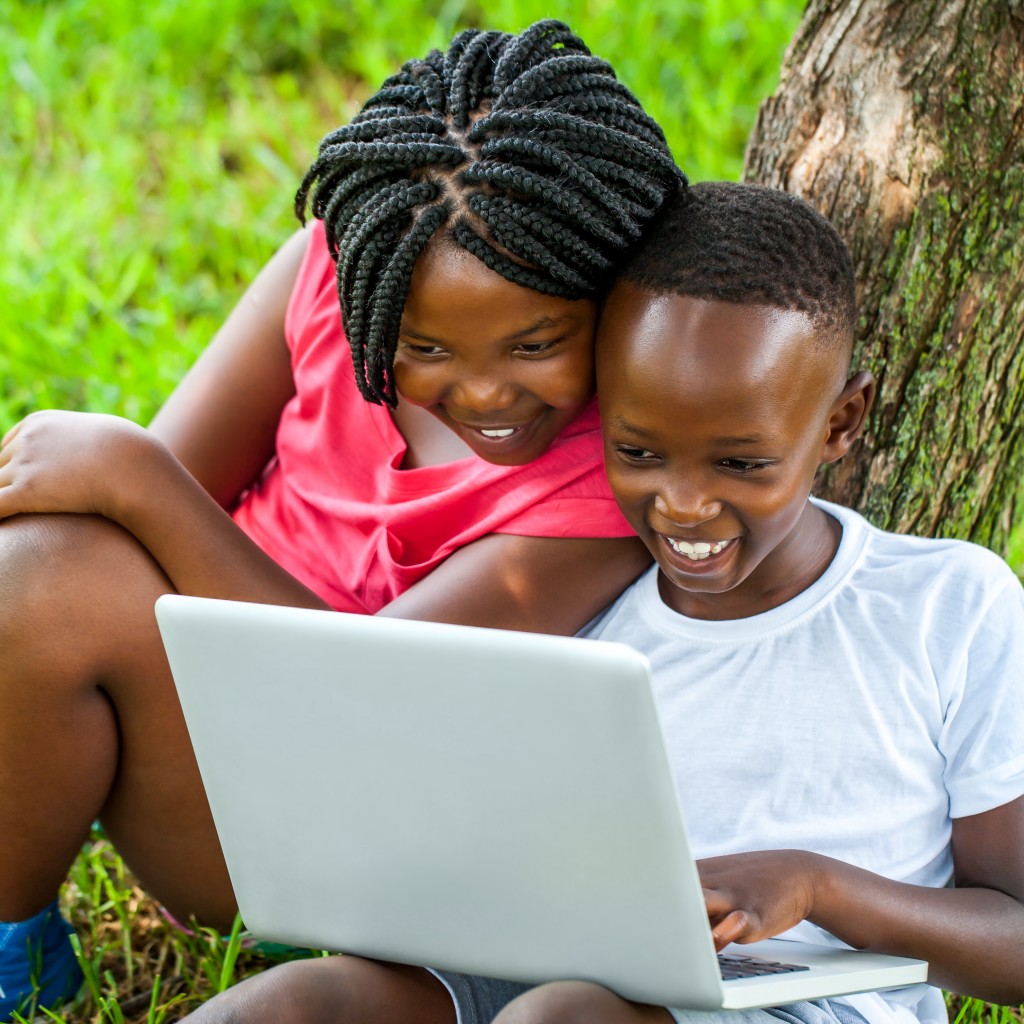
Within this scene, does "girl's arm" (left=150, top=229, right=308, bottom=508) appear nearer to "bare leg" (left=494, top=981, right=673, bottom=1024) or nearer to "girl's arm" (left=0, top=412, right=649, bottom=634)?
"girl's arm" (left=0, top=412, right=649, bottom=634)

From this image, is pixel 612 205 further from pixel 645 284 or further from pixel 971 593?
pixel 971 593

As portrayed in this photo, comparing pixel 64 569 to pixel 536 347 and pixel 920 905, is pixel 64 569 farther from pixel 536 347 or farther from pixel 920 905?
pixel 920 905

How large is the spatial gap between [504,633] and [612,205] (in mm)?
589

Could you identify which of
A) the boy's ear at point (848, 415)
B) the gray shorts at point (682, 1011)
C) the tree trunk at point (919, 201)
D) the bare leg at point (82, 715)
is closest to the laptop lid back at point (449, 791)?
the gray shorts at point (682, 1011)

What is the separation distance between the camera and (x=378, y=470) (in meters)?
1.93

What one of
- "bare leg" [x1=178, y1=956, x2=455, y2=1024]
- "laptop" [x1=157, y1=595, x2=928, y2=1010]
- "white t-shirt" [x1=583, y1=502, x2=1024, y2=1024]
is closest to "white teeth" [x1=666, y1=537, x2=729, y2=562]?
"white t-shirt" [x1=583, y1=502, x2=1024, y2=1024]

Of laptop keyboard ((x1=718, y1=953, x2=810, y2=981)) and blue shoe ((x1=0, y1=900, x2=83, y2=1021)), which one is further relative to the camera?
blue shoe ((x1=0, y1=900, x2=83, y2=1021))

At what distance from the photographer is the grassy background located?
320 cm

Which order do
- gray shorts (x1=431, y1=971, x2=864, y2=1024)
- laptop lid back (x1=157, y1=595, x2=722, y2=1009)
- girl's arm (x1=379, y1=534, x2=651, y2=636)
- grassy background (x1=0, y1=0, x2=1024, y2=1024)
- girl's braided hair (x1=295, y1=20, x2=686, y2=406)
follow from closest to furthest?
laptop lid back (x1=157, y1=595, x2=722, y2=1009)
gray shorts (x1=431, y1=971, x2=864, y2=1024)
girl's braided hair (x1=295, y1=20, x2=686, y2=406)
girl's arm (x1=379, y1=534, x2=651, y2=636)
grassy background (x1=0, y1=0, x2=1024, y2=1024)

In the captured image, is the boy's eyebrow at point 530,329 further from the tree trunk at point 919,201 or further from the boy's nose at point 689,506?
the tree trunk at point 919,201

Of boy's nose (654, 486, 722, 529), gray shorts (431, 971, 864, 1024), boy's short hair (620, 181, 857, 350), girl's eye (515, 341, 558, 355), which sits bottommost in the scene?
gray shorts (431, 971, 864, 1024)

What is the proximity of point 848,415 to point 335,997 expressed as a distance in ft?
2.84

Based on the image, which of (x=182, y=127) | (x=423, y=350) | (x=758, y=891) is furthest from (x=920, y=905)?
(x=182, y=127)

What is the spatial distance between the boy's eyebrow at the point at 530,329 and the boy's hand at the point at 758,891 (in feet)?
1.98
